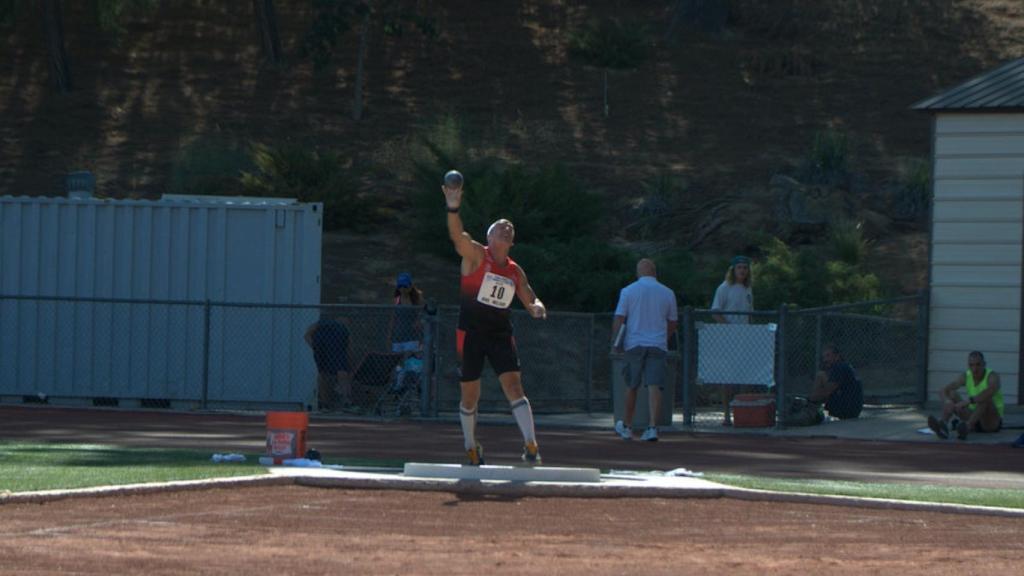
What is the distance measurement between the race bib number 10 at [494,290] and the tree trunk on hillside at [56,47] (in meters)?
33.5

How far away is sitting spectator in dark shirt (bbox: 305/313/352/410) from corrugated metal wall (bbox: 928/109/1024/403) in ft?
24.8

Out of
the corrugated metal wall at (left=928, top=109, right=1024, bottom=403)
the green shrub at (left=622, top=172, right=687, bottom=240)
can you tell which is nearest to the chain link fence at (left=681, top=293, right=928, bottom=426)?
the corrugated metal wall at (left=928, top=109, right=1024, bottom=403)

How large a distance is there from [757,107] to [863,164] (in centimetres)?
541

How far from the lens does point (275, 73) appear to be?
4631 centimetres

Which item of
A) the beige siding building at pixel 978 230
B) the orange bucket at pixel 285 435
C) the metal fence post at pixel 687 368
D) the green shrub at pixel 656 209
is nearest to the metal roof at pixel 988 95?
the beige siding building at pixel 978 230

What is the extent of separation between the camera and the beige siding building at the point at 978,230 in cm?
2097

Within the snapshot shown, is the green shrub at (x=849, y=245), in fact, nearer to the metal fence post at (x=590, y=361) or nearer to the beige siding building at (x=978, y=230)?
the beige siding building at (x=978, y=230)

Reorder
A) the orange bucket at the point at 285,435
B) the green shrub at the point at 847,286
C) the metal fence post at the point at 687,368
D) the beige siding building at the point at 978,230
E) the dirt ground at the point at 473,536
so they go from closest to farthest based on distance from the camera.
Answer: the dirt ground at the point at 473,536
the orange bucket at the point at 285,435
the metal fence post at the point at 687,368
the beige siding building at the point at 978,230
the green shrub at the point at 847,286

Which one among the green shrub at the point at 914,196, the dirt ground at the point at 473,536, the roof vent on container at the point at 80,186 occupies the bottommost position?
the dirt ground at the point at 473,536

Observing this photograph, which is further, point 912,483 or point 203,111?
point 203,111

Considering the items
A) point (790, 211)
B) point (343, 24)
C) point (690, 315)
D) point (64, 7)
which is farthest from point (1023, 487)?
point (64, 7)

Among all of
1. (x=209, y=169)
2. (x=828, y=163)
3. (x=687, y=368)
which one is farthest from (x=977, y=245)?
(x=209, y=169)

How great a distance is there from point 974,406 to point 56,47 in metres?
31.8

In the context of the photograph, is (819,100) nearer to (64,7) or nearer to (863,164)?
(863,164)
